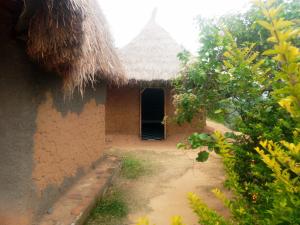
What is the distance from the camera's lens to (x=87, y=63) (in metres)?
3.43

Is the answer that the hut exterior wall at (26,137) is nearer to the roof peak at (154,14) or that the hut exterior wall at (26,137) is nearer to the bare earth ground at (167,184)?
the bare earth ground at (167,184)

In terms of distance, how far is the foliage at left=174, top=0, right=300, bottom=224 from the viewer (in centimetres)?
92

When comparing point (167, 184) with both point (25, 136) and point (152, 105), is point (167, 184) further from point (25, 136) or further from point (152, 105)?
point (152, 105)

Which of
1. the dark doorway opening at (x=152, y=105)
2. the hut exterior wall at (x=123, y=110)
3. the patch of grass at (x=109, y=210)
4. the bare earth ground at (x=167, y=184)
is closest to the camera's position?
the patch of grass at (x=109, y=210)

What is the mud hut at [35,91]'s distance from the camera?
2.66m

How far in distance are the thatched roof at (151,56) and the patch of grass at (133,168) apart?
276 cm

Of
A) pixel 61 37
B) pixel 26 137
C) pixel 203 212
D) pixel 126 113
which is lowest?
pixel 203 212

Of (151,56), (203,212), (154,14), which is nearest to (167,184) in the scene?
(203,212)

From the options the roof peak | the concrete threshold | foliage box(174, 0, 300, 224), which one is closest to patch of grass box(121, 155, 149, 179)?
the concrete threshold

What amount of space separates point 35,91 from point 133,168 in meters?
3.54

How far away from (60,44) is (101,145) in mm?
3473

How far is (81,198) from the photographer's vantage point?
3.93 meters

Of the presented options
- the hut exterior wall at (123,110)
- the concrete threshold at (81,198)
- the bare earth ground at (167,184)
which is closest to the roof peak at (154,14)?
the hut exterior wall at (123,110)

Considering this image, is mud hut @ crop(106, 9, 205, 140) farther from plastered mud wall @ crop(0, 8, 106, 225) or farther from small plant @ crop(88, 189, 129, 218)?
plastered mud wall @ crop(0, 8, 106, 225)
